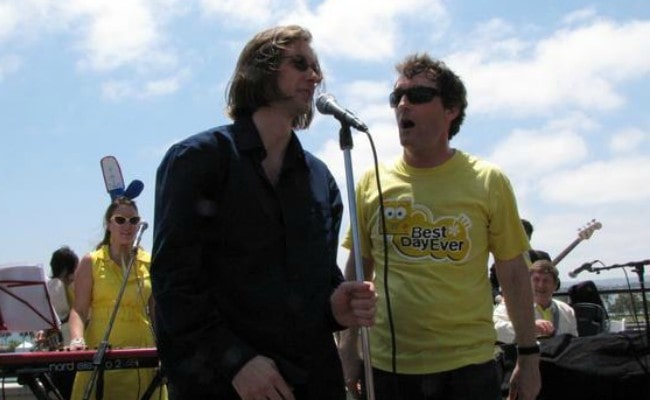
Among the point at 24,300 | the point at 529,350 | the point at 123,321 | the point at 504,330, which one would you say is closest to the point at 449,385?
the point at 529,350

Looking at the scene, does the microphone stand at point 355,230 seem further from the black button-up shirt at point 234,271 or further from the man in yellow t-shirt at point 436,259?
the man in yellow t-shirt at point 436,259

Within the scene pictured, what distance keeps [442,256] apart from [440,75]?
0.71 m

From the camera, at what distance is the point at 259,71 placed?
2352mm

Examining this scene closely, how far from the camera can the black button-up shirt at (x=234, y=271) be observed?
6.69ft

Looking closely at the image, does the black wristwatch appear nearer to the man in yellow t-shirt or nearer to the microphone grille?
the man in yellow t-shirt

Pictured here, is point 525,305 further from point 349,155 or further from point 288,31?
point 288,31

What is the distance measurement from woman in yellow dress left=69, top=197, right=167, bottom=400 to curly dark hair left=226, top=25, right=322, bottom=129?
6.40 ft

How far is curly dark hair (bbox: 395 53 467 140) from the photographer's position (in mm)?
3127

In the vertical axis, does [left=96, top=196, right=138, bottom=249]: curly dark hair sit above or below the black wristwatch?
above

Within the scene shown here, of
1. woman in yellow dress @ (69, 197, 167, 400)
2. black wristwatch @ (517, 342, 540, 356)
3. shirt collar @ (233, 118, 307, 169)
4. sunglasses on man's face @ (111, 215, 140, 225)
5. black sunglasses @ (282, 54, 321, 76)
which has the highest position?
black sunglasses @ (282, 54, 321, 76)

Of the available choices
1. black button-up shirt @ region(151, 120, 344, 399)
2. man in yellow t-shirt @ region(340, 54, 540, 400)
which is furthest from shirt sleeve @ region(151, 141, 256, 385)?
man in yellow t-shirt @ region(340, 54, 540, 400)

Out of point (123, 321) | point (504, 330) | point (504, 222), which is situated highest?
point (504, 222)

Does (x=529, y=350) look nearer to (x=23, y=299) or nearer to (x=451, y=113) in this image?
(x=451, y=113)

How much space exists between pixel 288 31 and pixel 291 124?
10.5 inches
